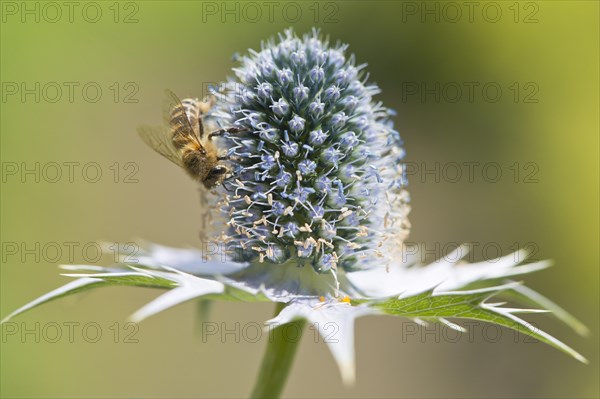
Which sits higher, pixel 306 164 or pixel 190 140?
pixel 190 140

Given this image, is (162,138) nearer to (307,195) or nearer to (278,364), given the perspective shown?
(307,195)

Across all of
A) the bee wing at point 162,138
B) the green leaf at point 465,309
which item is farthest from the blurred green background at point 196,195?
the green leaf at point 465,309

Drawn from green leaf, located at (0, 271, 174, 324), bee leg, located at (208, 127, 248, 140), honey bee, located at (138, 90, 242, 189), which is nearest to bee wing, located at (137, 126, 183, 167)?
honey bee, located at (138, 90, 242, 189)

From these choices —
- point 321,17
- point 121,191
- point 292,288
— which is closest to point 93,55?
point 121,191

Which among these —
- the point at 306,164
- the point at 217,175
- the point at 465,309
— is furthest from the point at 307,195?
the point at 465,309

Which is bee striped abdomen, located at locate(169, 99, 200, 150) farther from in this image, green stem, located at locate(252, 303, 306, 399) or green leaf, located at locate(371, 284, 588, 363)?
green leaf, located at locate(371, 284, 588, 363)

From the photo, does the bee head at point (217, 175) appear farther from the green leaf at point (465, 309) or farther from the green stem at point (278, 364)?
the green leaf at point (465, 309)

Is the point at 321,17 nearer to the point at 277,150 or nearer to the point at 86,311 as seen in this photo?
the point at 86,311
